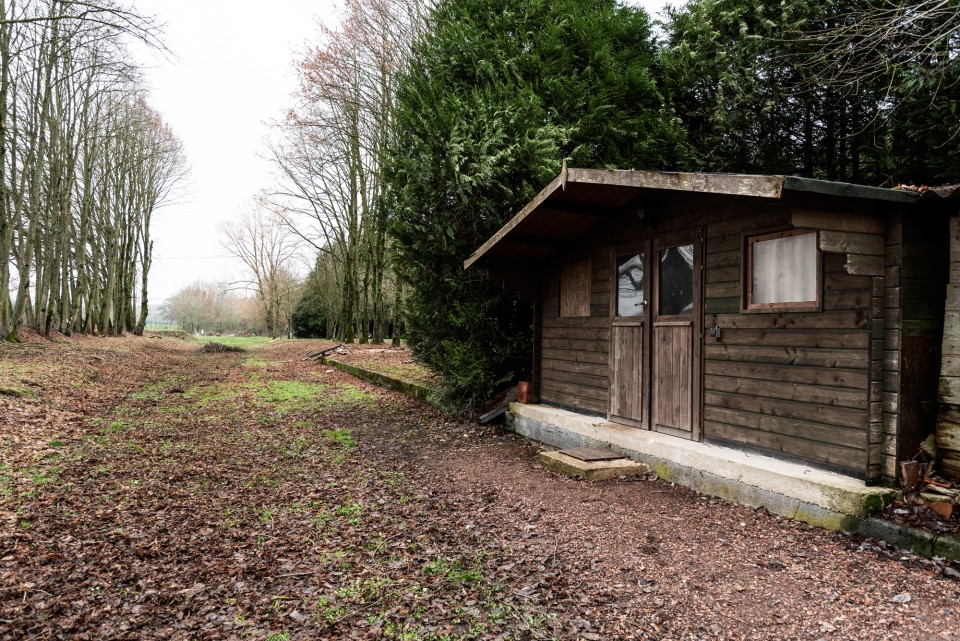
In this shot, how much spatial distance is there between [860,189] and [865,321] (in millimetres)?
1050

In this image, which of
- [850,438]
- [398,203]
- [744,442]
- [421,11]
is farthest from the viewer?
[421,11]

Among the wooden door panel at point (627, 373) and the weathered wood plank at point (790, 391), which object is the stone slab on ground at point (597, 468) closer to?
the wooden door panel at point (627, 373)

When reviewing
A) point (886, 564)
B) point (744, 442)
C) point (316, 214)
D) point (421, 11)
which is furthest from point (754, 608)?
point (316, 214)

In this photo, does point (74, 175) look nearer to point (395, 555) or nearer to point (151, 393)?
point (151, 393)

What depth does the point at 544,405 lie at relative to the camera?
8758mm

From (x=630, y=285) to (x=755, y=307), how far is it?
185 centimetres

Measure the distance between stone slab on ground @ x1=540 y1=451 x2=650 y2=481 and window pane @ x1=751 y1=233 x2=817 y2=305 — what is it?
84.1 inches

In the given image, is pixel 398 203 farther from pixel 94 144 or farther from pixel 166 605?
pixel 94 144

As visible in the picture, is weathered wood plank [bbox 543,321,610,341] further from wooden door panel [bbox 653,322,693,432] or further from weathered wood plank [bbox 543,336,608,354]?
wooden door panel [bbox 653,322,693,432]

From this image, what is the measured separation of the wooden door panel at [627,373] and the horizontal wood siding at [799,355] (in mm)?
989

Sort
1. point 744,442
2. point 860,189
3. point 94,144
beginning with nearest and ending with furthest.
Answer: point 860,189 → point 744,442 → point 94,144

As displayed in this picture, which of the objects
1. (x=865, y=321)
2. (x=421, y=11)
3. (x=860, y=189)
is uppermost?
(x=421, y=11)

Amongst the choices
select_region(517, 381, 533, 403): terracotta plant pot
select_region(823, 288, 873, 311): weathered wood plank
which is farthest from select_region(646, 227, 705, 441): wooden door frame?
select_region(517, 381, 533, 403): terracotta plant pot

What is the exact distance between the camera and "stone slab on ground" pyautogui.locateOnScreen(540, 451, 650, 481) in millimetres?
5910
